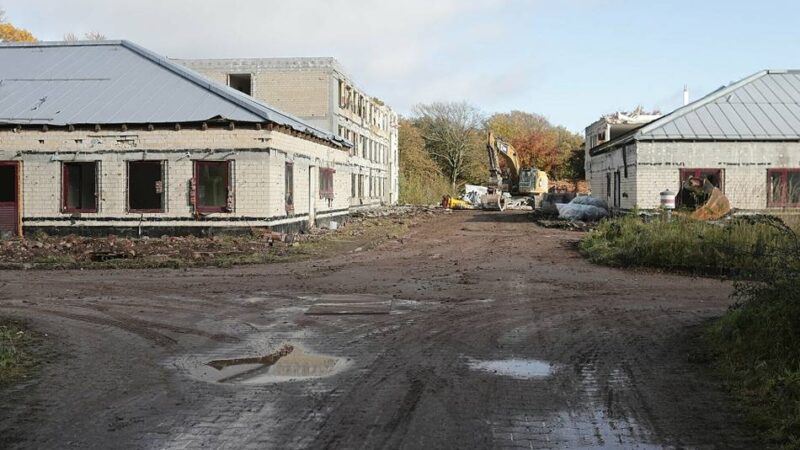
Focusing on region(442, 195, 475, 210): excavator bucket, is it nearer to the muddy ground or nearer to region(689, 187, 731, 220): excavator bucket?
region(689, 187, 731, 220): excavator bucket

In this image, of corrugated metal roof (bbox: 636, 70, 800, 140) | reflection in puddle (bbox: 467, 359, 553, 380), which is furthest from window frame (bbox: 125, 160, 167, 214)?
reflection in puddle (bbox: 467, 359, 553, 380)

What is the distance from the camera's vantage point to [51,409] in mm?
6203

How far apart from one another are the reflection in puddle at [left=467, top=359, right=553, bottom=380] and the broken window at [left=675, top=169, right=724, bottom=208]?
2016 centimetres

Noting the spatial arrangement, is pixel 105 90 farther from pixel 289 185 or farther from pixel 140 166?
pixel 289 185

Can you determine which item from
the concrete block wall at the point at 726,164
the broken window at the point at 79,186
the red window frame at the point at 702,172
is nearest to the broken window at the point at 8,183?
the broken window at the point at 79,186

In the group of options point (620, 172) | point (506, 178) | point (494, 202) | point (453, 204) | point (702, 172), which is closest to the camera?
point (702, 172)

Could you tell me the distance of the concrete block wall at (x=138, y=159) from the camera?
23.7 meters

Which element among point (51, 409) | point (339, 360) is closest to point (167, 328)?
point (339, 360)

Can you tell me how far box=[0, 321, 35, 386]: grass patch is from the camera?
7.39 m

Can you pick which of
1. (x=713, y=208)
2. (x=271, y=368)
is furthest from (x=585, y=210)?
(x=271, y=368)

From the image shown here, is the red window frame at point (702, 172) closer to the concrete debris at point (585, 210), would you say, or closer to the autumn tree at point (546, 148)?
the concrete debris at point (585, 210)

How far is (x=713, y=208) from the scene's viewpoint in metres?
24.4

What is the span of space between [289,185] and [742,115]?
59.0ft

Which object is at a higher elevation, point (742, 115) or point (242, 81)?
point (242, 81)
